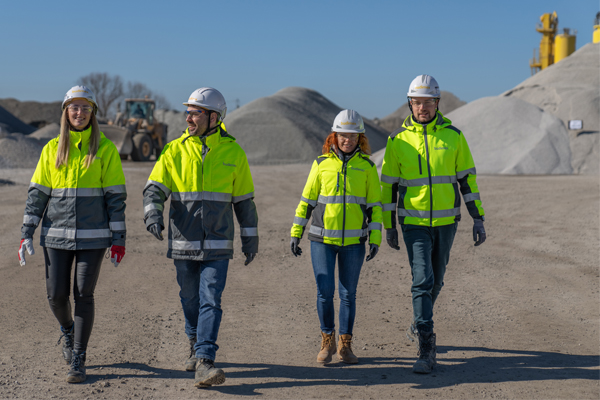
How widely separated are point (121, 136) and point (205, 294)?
26880mm

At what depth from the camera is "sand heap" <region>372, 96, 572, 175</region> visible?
25.0 metres

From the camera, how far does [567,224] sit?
500 inches

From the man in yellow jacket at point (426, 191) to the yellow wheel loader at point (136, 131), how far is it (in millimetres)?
25643

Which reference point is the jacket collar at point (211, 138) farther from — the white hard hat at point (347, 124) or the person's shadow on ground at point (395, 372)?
the person's shadow on ground at point (395, 372)

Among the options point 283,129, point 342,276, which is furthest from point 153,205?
point 283,129

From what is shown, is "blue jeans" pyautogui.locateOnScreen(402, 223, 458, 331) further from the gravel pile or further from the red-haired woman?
the gravel pile

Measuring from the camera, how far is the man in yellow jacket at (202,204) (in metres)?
4.48

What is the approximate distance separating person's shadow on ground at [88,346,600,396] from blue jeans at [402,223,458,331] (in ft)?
1.38

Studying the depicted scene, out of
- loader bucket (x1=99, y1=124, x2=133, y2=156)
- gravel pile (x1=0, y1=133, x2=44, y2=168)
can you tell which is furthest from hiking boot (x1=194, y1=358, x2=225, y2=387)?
gravel pile (x1=0, y1=133, x2=44, y2=168)

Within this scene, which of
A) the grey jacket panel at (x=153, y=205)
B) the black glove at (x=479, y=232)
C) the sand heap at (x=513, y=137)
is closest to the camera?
the grey jacket panel at (x=153, y=205)

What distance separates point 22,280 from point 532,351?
6096 millimetres

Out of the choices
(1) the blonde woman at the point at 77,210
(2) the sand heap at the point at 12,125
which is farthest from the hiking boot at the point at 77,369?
(2) the sand heap at the point at 12,125

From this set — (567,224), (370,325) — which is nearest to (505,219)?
(567,224)

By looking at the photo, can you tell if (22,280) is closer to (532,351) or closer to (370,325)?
(370,325)
